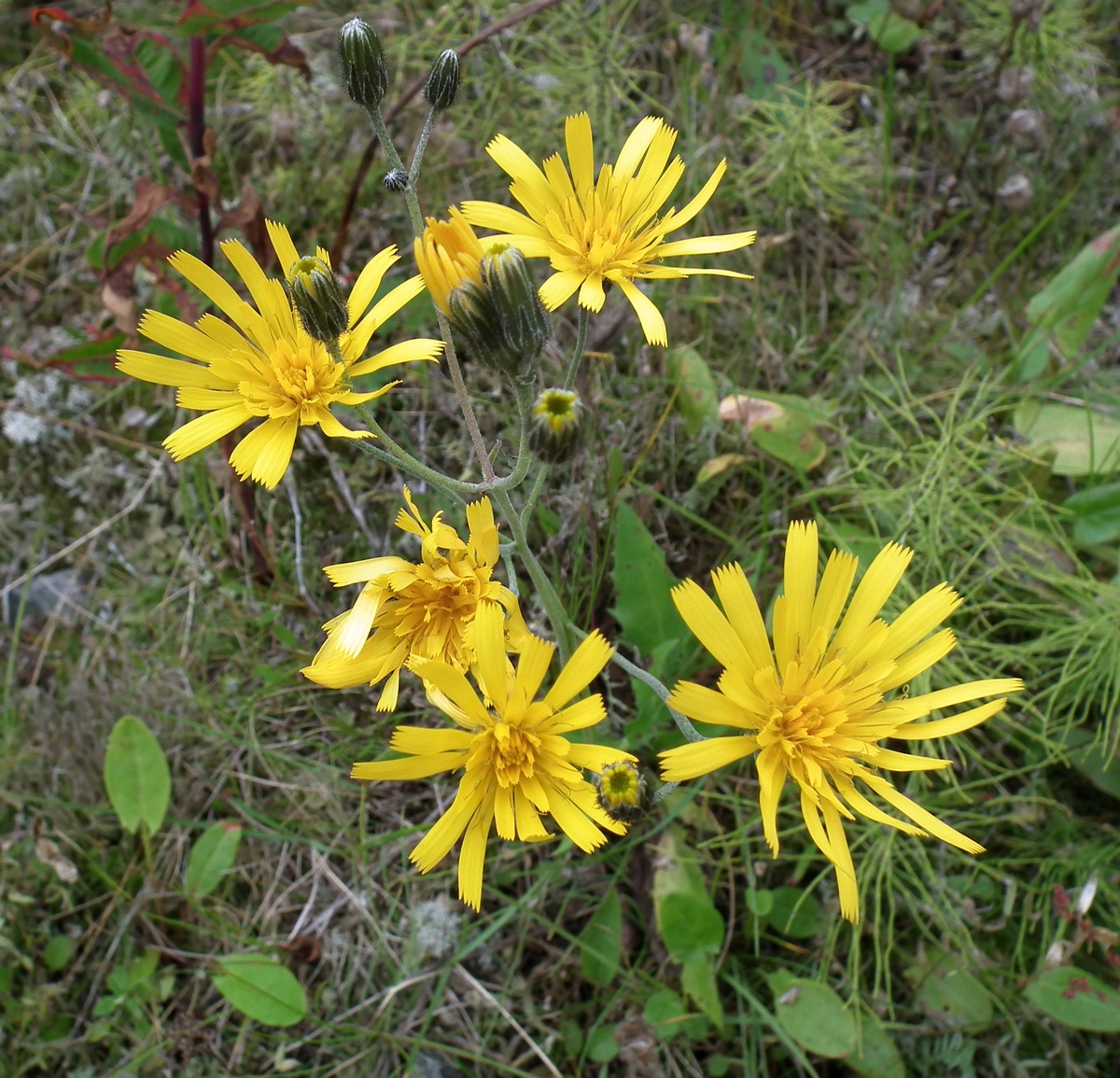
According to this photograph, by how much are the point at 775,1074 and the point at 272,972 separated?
1.55m

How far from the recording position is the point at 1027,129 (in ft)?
11.5

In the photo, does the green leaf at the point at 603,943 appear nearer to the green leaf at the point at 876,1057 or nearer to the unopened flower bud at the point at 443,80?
the green leaf at the point at 876,1057

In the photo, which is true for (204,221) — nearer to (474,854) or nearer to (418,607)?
(418,607)

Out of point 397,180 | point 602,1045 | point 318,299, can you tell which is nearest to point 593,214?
point 397,180

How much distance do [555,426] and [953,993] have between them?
203cm

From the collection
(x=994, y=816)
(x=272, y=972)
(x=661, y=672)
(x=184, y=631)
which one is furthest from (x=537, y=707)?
(x=184, y=631)

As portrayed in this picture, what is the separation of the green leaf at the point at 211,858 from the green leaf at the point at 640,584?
1486mm

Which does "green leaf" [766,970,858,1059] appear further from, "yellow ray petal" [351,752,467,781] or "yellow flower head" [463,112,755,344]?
"yellow flower head" [463,112,755,344]

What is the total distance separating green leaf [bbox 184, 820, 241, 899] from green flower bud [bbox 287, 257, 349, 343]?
1.77m

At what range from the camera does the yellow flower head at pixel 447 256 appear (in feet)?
6.26

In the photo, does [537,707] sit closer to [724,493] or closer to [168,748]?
[724,493]

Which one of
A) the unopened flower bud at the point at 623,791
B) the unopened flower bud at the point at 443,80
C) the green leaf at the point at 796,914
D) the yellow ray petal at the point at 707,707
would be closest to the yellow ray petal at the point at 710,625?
the yellow ray petal at the point at 707,707

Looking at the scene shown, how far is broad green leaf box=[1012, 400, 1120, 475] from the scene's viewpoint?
3.04 metres

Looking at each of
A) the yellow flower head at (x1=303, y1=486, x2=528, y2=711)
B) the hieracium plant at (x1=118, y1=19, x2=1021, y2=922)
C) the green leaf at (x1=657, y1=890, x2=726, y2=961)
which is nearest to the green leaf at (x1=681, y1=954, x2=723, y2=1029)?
the green leaf at (x1=657, y1=890, x2=726, y2=961)
